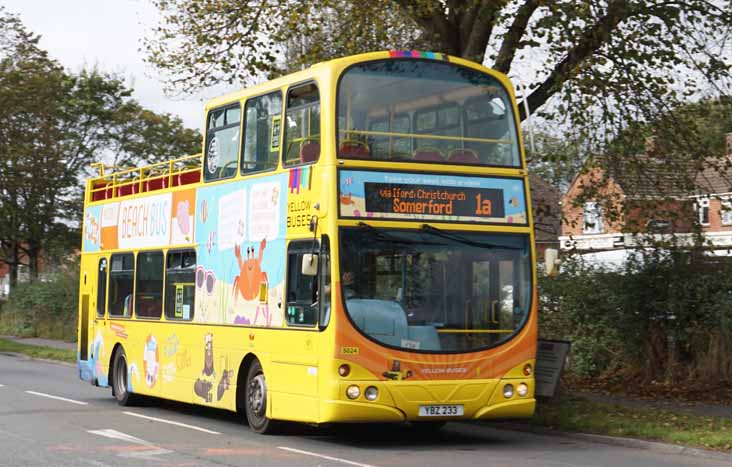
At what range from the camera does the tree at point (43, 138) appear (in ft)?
169

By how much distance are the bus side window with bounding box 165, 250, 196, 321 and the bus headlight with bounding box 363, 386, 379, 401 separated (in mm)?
4731

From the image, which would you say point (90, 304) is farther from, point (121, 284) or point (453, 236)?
point (453, 236)

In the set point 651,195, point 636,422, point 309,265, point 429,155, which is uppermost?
point 651,195

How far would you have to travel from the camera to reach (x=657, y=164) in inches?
835

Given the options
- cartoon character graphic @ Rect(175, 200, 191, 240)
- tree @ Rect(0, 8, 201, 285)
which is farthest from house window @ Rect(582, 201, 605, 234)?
tree @ Rect(0, 8, 201, 285)

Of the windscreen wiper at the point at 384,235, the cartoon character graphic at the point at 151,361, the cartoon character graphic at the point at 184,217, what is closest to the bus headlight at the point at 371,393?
the windscreen wiper at the point at 384,235

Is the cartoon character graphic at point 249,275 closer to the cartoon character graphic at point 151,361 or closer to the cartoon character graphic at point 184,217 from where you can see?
the cartoon character graphic at point 184,217

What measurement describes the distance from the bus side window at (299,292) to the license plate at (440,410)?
155 centimetres

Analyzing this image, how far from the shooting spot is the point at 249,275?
51.6 ft

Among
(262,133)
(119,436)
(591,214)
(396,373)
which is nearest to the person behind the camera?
(396,373)

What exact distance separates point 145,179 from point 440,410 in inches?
324

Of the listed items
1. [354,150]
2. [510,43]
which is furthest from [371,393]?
[510,43]

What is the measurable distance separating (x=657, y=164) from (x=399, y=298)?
8921 mm

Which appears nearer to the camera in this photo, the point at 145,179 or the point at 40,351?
the point at 145,179
